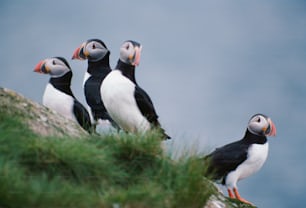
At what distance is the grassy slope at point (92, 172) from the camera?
6.52 metres

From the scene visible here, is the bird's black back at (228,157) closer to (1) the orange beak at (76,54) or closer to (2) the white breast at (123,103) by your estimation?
(2) the white breast at (123,103)

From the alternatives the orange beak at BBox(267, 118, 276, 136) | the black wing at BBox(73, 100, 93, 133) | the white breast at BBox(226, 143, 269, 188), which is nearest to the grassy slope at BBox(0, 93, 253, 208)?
the black wing at BBox(73, 100, 93, 133)

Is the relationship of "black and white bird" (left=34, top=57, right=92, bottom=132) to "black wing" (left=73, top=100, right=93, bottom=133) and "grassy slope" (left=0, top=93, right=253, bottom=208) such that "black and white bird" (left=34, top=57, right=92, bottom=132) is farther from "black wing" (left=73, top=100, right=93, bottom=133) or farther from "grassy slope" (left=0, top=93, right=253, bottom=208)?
"grassy slope" (left=0, top=93, right=253, bottom=208)

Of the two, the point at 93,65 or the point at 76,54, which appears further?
the point at 93,65

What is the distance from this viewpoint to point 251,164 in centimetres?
1238

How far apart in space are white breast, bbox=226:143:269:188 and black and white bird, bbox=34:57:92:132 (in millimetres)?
2569

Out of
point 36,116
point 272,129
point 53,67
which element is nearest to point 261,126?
point 272,129

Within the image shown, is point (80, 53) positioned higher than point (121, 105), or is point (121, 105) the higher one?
point (80, 53)

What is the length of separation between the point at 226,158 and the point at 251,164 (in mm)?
630

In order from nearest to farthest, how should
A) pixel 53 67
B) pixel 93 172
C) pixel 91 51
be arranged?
pixel 93 172 → pixel 53 67 → pixel 91 51

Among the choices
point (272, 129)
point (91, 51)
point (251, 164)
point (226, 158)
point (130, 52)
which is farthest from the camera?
point (272, 129)

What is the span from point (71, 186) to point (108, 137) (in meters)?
1.36

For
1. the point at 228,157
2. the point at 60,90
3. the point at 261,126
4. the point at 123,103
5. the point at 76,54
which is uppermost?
the point at 76,54

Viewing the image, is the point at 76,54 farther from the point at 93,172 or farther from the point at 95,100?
the point at 93,172
